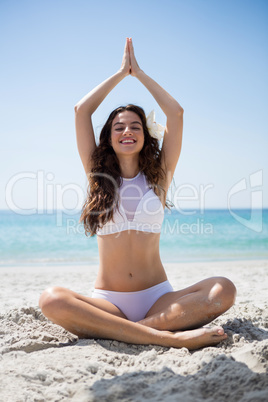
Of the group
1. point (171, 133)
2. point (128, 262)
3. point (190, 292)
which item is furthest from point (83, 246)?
point (190, 292)

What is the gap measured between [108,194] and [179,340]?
1.27 metres

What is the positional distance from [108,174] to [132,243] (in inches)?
26.8

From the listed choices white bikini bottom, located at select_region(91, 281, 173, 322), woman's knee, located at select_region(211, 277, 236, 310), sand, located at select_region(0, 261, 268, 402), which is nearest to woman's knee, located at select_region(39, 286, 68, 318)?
sand, located at select_region(0, 261, 268, 402)

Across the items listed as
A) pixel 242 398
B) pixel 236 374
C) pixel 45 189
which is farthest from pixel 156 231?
pixel 45 189

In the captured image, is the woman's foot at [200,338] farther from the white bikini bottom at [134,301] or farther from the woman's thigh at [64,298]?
the woman's thigh at [64,298]

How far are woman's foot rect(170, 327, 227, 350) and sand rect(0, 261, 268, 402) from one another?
0.19 feet

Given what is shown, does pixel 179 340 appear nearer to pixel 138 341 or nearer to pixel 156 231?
pixel 138 341

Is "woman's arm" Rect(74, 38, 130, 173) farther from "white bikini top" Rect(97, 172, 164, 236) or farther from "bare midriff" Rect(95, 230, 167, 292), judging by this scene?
"bare midriff" Rect(95, 230, 167, 292)

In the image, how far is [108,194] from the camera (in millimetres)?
3053

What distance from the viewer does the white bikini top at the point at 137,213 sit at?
113 inches

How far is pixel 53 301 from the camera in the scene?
2.50m

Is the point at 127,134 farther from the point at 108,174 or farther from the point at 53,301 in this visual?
the point at 53,301

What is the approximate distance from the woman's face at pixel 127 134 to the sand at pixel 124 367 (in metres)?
1.56

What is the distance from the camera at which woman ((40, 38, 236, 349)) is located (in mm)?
2523
